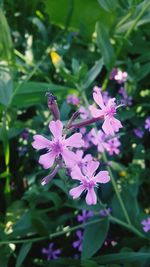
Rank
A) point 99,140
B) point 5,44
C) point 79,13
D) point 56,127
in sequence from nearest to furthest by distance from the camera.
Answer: point 56,127 → point 99,140 → point 5,44 → point 79,13

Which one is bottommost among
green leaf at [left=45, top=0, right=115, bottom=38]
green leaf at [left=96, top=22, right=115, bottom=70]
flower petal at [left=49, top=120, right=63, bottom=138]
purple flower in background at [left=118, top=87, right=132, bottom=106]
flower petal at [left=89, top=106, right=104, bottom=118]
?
flower petal at [left=49, top=120, right=63, bottom=138]

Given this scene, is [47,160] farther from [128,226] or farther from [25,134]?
[25,134]

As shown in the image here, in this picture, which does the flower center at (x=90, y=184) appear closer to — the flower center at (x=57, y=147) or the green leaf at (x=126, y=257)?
the flower center at (x=57, y=147)

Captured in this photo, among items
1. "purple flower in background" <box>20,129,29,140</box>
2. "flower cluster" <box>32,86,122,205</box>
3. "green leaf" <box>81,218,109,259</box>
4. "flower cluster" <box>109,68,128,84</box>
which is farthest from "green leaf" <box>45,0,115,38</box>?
"flower cluster" <box>32,86,122,205</box>

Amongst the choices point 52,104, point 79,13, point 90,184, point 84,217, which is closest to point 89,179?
point 90,184

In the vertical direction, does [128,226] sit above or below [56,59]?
below

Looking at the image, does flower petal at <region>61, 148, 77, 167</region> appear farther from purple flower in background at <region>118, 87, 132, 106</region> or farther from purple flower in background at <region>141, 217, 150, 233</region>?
purple flower in background at <region>118, 87, 132, 106</region>

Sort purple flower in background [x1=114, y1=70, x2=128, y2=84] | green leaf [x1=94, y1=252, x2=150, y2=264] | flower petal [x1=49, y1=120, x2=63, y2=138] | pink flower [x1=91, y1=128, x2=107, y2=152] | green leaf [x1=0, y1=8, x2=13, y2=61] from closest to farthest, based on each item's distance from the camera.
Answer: flower petal [x1=49, y1=120, x2=63, y2=138], green leaf [x1=94, y1=252, x2=150, y2=264], pink flower [x1=91, y1=128, x2=107, y2=152], green leaf [x1=0, y1=8, x2=13, y2=61], purple flower in background [x1=114, y1=70, x2=128, y2=84]

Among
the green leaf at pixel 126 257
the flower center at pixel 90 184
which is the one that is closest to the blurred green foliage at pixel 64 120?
the green leaf at pixel 126 257
